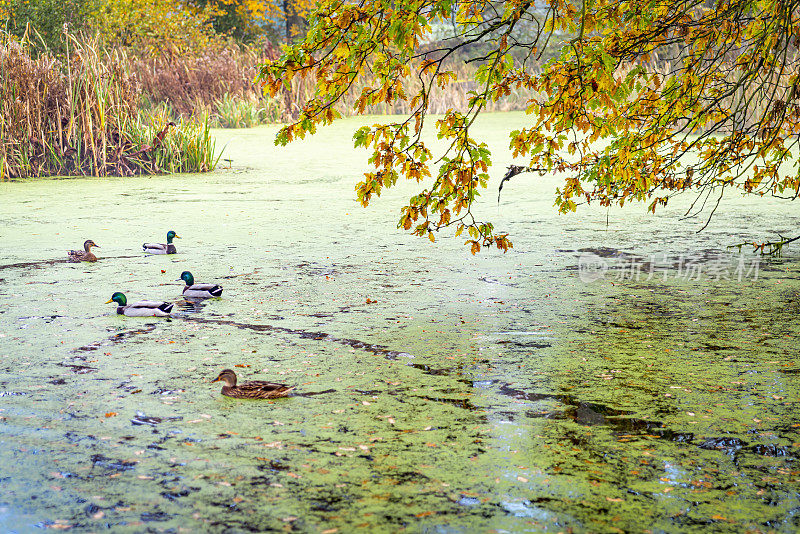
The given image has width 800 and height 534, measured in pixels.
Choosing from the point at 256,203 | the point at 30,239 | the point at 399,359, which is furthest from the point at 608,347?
the point at 256,203

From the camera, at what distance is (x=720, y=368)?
11.1 feet

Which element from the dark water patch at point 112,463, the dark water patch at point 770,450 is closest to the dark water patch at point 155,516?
the dark water patch at point 112,463

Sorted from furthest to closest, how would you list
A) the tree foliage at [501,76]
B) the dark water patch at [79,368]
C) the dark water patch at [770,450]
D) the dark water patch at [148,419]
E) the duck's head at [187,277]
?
the duck's head at [187,277] < the dark water patch at [79,368] < the tree foliage at [501,76] < the dark water patch at [148,419] < the dark water patch at [770,450]

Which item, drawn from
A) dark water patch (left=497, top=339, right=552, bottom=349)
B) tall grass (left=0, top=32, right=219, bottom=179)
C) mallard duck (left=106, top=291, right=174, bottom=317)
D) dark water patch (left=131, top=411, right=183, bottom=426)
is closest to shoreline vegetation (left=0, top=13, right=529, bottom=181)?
tall grass (left=0, top=32, right=219, bottom=179)

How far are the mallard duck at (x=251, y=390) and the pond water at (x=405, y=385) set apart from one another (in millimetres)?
35

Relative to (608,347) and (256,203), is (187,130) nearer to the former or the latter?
(256,203)

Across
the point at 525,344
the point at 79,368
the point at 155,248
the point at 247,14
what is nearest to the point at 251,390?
the point at 79,368

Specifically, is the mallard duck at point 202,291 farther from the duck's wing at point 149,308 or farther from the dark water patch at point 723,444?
the dark water patch at point 723,444

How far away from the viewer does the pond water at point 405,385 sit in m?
2.28

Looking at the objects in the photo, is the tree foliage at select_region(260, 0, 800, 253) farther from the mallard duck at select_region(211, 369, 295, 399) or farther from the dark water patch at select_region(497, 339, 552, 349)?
the mallard duck at select_region(211, 369, 295, 399)

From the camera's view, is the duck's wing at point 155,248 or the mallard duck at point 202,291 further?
the duck's wing at point 155,248

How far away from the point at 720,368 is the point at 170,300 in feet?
8.37

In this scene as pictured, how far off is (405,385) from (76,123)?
22.8 feet

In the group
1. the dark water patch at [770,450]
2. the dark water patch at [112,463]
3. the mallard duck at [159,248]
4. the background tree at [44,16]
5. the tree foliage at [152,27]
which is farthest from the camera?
the tree foliage at [152,27]
